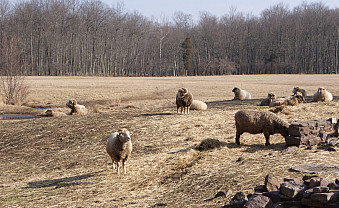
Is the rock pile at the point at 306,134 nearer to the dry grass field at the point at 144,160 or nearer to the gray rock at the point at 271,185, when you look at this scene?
the dry grass field at the point at 144,160

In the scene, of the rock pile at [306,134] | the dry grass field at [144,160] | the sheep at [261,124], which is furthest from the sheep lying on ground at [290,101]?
the sheep at [261,124]

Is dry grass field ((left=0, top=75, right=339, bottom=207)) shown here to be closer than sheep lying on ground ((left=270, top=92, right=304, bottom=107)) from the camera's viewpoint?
Yes

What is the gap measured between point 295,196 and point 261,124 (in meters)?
5.18

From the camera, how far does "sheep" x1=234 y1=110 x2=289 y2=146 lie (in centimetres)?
1077

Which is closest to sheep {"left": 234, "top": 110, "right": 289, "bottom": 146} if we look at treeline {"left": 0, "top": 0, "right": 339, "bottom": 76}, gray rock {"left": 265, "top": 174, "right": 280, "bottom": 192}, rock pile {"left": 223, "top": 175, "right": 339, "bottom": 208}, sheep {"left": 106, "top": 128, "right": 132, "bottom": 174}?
sheep {"left": 106, "top": 128, "right": 132, "bottom": 174}

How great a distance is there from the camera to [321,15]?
101438 millimetres

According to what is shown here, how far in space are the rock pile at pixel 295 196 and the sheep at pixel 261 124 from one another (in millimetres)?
4653

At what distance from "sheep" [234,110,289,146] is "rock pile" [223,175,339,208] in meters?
4.65

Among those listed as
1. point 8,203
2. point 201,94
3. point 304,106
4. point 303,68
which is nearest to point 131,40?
point 303,68

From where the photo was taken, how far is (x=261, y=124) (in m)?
10.9

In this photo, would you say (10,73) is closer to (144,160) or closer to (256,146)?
(144,160)

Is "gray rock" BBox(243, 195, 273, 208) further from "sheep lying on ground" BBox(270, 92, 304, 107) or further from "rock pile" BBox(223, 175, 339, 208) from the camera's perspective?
"sheep lying on ground" BBox(270, 92, 304, 107)

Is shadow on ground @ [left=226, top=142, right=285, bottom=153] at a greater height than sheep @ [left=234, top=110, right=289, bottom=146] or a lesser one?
lesser

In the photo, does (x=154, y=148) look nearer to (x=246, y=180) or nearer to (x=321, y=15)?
(x=246, y=180)
